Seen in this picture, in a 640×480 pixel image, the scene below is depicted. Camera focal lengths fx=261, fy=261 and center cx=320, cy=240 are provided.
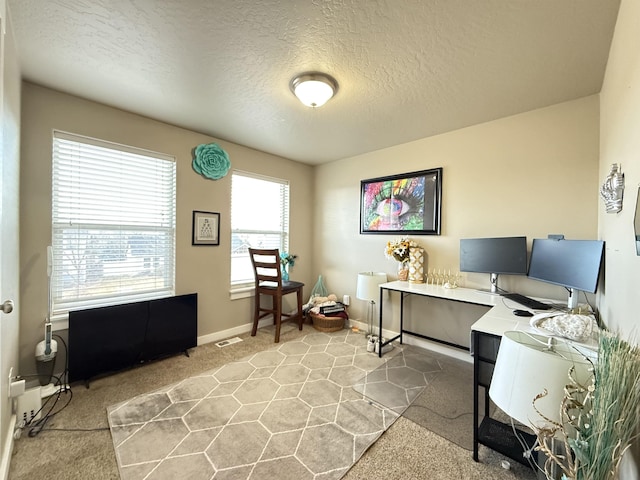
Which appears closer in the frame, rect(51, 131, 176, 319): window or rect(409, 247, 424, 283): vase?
rect(51, 131, 176, 319): window

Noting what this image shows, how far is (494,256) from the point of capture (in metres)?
2.33

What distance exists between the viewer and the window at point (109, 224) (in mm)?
2178

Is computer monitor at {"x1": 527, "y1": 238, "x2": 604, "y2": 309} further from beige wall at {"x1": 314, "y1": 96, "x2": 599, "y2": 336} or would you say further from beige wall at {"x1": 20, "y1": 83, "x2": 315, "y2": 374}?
beige wall at {"x1": 20, "y1": 83, "x2": 315, "y2": 374}

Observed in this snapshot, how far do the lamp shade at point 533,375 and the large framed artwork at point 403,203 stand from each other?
2.08m

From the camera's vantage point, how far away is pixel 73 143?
2221mm

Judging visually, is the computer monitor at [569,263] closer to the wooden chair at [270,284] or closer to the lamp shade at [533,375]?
the lamp shade at [533,375]

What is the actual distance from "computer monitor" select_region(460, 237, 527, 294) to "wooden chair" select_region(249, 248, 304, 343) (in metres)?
1.93

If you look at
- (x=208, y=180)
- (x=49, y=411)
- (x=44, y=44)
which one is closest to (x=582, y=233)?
(x=208, y=180)

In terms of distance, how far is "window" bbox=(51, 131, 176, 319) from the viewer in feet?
7.14

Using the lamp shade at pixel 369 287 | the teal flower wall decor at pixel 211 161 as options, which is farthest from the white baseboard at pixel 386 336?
the teal flower wall decor at pixel 211 161

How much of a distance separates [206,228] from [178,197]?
0.44 m

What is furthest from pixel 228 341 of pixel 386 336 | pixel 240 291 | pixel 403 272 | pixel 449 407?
pixel 449 407

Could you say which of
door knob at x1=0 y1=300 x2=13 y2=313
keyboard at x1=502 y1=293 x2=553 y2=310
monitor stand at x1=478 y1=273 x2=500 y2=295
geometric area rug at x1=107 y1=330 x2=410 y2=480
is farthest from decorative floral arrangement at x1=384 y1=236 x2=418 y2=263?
door knob at x1=0 y1=300 x2=13 y2=313

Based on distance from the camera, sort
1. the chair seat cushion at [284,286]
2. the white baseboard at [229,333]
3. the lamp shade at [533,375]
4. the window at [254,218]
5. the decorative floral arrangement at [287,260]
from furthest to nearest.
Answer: the decorative floral arrangement at [287,260], the window at [254,218], the chair seat cushion at [284,286], the white baseboard at [229,333], the lamp shade at [533,375]
